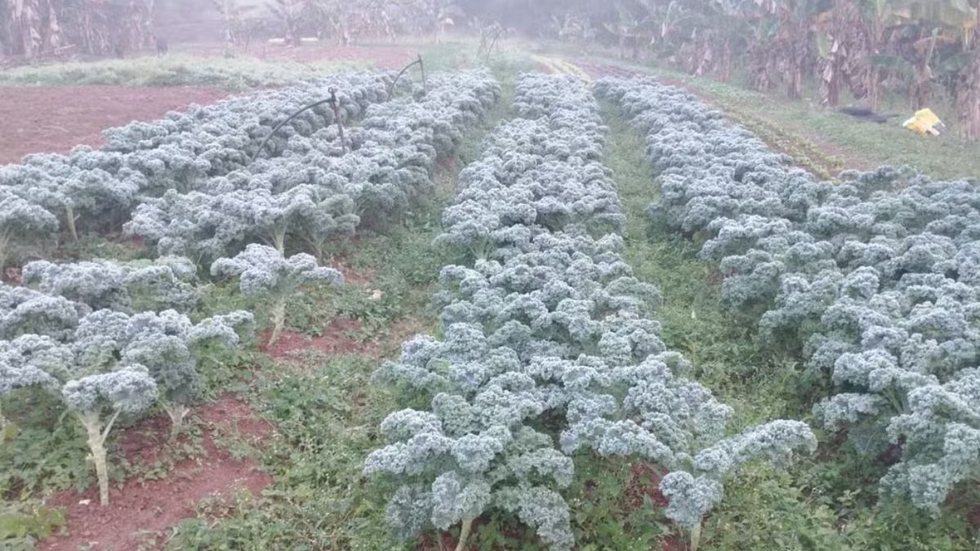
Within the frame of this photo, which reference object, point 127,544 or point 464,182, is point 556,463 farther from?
point 464,182

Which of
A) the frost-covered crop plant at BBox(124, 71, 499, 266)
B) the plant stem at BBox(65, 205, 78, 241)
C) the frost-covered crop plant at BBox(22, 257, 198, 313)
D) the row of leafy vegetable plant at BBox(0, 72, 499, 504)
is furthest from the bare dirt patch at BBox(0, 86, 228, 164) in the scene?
the frost-covered crop plant at BBox(22, 257, 198, 313)

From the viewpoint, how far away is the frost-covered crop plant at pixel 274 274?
31.8 ft

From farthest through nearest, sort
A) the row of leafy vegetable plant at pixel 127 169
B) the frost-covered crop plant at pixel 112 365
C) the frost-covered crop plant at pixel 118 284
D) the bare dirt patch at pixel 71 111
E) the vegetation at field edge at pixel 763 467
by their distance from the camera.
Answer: the bare dirt patch at pixel 71 111 → the row of leafy vegetable plant at pixel 127 169 → the frost-covered crop plant at pixel 118 284 → the vegetation at field edge at pixel 763 467 → the frost-covered crop plant at pixel 112 365

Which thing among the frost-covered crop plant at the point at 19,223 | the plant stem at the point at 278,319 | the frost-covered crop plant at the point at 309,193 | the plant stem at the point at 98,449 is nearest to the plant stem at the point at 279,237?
the frost-covered crop plant at the point at 309,193

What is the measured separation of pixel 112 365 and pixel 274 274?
2.56 metres

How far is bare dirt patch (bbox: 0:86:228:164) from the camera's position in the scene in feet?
57.6

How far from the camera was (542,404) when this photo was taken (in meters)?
7.63

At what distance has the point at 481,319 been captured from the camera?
9656 mm

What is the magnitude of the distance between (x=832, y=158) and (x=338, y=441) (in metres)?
16.2

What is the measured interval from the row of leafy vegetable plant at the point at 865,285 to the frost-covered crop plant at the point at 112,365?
627 cm

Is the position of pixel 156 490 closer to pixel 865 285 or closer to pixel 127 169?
pixel 127 169

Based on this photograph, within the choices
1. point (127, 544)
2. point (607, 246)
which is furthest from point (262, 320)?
point (607, 246)

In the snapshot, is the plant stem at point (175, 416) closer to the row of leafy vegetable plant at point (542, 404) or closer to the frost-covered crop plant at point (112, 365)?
the frost-covered crop plant at point (112, 365)

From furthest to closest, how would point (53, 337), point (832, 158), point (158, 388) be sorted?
1. point (832, 158)
2. point (53, 337)
3. point (158, 388)
